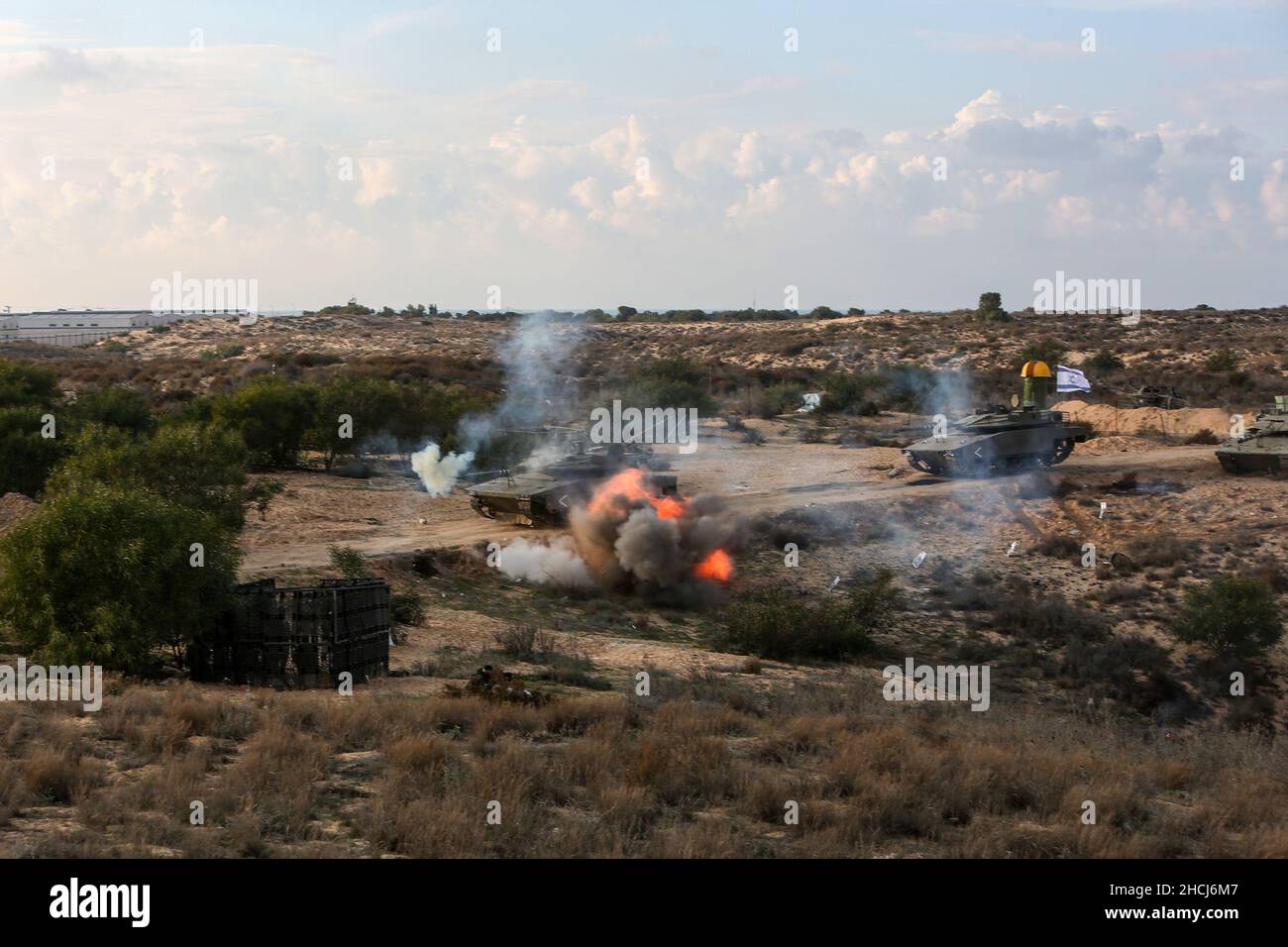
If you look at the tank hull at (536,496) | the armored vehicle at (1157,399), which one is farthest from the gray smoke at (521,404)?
the armored vehicle at (1157,399)

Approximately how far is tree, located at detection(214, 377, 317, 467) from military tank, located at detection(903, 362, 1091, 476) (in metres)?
17.1

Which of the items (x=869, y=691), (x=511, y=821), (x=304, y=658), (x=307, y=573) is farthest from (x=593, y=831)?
(x=307, y=573)

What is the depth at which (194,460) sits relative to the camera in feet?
71.2

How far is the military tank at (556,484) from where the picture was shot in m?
26.8

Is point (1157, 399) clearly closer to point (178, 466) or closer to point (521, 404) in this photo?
point (521, 404)

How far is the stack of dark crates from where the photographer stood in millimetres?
15164

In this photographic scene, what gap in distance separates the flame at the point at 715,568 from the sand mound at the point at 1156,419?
2143cm

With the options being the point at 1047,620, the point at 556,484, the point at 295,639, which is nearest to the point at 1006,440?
the point at 1047,620

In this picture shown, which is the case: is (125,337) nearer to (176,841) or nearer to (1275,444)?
(1275,444)

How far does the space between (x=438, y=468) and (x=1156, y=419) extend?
2533 cm

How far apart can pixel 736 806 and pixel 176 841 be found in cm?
436

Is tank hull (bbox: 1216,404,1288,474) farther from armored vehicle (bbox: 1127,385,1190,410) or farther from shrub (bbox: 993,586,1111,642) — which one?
shrub (bbox: 993,586,1111,642)

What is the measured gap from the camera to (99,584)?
1483cm

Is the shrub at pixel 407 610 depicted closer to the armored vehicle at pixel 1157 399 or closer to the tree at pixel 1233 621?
the tree at pixel 1233 621
